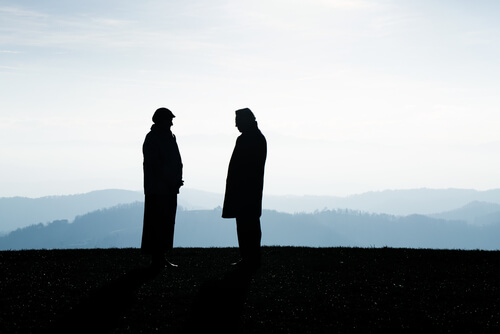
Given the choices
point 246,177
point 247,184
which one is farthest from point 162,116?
point 247,184

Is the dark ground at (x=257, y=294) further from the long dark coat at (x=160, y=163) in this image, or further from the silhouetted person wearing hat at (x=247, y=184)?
the long dark coat at (x=160, y=163)

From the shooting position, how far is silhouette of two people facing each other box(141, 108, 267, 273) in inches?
438

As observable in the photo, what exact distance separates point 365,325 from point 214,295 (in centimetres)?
259

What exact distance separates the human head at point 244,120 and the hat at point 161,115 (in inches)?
59.8

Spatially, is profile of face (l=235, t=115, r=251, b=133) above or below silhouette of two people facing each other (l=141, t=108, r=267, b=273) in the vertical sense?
above

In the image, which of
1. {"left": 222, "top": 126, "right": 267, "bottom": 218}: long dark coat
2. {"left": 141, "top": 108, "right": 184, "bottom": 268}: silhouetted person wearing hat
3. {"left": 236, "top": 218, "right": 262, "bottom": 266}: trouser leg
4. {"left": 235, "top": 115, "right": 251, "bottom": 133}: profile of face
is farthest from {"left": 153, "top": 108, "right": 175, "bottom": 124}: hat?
{"left": 236, "top": 218, "right": 262, "bottom": 266}: trouser leg

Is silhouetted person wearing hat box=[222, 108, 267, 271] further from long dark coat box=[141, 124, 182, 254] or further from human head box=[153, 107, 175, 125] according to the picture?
human head box=[153, 107, 175, 125]

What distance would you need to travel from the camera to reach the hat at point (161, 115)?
11.4 meters

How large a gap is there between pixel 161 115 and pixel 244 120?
1.79 m

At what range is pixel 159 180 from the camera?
11.4m

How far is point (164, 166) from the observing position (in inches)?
446

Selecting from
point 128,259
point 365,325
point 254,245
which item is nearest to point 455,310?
point 365,325

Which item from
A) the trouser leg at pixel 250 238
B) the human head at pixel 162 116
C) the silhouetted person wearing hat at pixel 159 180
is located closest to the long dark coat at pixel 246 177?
the trouser leg at pixel 250 238

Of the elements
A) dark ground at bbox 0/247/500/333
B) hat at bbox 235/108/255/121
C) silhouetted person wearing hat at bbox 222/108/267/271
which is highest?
hat at bbox 235/108/255/121
